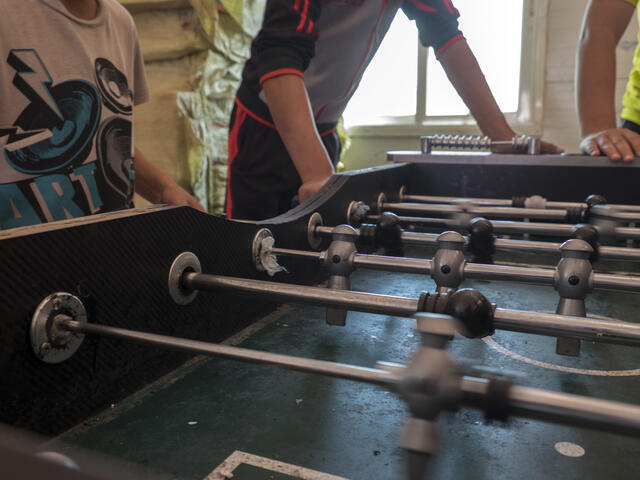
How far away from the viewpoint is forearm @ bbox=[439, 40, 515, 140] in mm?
1881

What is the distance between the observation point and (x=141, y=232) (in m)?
0.62

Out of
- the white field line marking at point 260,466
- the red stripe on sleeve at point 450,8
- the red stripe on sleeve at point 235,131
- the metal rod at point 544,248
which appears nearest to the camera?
the white field line marking at point 260,466

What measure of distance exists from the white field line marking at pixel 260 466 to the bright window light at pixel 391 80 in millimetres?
4450

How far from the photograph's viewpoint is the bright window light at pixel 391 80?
457cm

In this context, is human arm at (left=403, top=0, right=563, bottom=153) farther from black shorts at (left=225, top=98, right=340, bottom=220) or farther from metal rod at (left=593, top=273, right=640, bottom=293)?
metal rod at (left=593, top=273, right=640, bottom=293)

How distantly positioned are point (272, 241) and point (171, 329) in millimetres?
240

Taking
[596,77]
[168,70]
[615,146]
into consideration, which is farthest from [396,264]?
[168,70]

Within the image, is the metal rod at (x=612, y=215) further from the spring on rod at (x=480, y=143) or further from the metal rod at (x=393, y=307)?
the metal rod at (x=393, y=307)

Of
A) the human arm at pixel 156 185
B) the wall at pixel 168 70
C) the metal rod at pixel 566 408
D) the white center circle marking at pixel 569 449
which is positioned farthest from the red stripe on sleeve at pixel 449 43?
the wall at pixel 168 70

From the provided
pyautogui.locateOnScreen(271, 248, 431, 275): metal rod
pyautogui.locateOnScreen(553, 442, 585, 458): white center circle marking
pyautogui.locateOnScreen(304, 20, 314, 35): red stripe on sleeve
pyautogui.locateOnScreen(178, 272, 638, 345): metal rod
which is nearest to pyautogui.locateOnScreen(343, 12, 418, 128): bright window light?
pyautogui.locateOnScreen(304, 20, 314, 35): red stripe on sleeve

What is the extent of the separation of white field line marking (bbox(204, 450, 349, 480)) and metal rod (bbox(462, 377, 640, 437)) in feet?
0.61

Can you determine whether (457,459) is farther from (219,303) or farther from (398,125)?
(398,125)

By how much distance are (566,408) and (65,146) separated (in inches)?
44.8

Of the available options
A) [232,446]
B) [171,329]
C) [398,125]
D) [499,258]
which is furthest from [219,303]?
[398,125]
